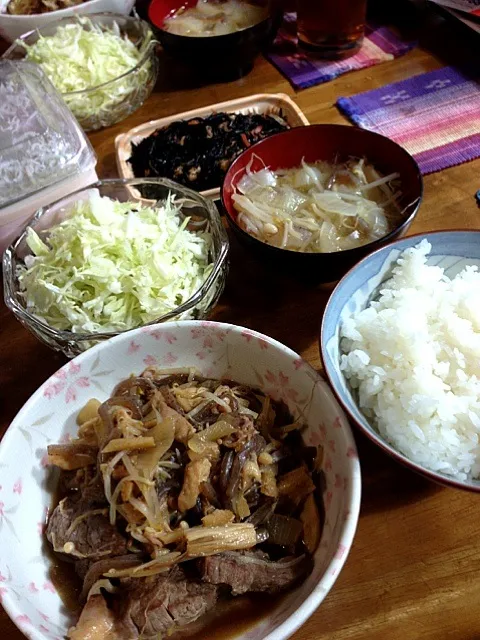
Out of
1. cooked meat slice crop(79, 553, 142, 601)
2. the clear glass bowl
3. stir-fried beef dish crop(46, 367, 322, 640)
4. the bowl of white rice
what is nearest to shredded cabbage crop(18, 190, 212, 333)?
the clear glass bowl

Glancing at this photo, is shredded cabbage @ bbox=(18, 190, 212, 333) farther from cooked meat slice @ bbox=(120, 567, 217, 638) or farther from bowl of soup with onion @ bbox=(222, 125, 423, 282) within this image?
cooked meat slice @ bbox=(120, 567, 217, 638)

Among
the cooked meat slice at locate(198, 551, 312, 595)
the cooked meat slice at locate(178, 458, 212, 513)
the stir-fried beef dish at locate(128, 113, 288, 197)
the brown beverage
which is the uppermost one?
the brown beverage

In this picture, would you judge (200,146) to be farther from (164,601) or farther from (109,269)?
(164,601)

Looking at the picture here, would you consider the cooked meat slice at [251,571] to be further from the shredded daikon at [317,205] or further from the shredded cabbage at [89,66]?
the shredded cabbage at [89,66]

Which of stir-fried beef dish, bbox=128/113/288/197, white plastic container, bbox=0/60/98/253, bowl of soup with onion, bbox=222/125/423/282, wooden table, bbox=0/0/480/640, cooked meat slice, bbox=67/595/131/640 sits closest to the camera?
cooked meat slice, bbox=67/595/131/640

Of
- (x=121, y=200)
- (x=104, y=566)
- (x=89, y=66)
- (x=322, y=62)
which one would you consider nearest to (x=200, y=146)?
(x=121, y=200)

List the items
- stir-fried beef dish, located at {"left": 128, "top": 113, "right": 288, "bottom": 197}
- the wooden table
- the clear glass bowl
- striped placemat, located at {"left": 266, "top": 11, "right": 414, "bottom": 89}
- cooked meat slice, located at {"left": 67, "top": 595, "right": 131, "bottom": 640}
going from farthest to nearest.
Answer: striped placemat, located at {"left": 266, "top": 11, "right": 414, "bottom": 89} < stir-fried beef dish, located at {"left": 128, "top": 113, "right": 288, "bottom": 197} < the clear glass bowl < the wooden table < cooked meat slice, located at {"left": 67, "top": 595, "right": 131, "bottom": 640}

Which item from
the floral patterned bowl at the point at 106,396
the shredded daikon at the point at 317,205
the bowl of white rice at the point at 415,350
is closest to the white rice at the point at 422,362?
the bowl of white rice at the point at 415,350

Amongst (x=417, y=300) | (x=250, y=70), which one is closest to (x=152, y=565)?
(x=417, y=300)
